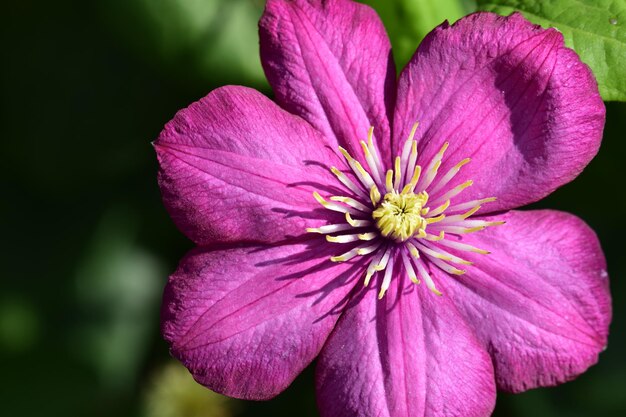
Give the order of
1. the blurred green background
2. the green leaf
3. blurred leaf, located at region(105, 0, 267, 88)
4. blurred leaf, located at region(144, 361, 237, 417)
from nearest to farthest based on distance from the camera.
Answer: the green leaf < blurred leaf, located at region(105, 0, 267, 88) < the blurred green background < blurred leaf, located at region(144, 361, 237, 417)

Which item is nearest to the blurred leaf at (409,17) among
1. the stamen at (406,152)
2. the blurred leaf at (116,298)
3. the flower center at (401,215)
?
the stamen at (406,152)

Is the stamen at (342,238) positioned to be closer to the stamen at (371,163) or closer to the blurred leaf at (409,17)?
the stamen at (371,163)

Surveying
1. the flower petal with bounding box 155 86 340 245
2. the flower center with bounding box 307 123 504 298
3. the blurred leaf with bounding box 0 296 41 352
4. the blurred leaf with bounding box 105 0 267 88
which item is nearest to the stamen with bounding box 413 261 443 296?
the flower center with bounding box 307 123 504 298

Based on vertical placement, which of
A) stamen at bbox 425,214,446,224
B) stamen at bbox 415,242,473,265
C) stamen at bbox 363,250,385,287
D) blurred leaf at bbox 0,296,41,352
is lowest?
blurred leaf at bbox 0,296,41,352

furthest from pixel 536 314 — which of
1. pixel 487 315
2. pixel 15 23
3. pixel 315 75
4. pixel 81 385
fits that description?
pixel 15 23

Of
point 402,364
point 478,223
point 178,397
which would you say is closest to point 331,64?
point 478,223

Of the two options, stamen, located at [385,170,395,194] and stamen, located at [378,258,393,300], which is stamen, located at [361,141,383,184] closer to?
stamen, located at [385,170,395,194]
